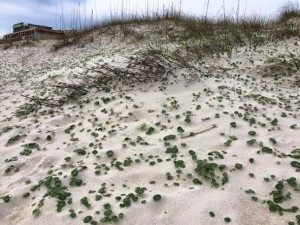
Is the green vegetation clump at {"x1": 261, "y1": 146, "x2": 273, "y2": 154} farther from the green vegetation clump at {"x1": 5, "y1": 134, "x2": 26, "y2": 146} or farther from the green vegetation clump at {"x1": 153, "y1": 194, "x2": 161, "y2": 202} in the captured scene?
the green vegetation clump at {"x1": 5, "y1": 134, "x2": 26, "y2": 146}

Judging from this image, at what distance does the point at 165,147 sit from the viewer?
6.56 m

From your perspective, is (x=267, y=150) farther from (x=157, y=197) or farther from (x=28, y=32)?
(x=28, y=32)

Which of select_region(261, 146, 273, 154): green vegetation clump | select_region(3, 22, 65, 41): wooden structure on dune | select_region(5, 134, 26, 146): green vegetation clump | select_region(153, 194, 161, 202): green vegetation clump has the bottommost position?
select_region(3, 22, 65, 41): wooden structure on dune

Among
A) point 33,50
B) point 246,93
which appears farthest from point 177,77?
point 33,50

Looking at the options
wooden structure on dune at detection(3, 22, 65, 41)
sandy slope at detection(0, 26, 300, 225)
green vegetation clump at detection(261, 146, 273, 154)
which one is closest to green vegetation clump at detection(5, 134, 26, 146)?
sandy slope at detection(0, 26, 300, 225)

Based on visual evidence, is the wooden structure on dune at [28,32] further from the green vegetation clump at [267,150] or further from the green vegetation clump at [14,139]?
the green vegetation clump at [267,150]

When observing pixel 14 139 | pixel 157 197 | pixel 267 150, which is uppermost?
pixel 267 150

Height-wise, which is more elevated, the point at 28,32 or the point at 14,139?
the point at 14,139

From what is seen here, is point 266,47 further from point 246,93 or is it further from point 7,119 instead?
point 7,119

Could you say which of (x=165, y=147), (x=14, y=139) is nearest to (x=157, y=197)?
(x=165, y=147)

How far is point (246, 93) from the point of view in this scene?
840 centimetres

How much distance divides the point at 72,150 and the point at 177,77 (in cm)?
321

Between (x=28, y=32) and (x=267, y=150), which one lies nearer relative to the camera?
(x=267, y=150)

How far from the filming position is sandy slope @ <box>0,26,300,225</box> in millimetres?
5184
